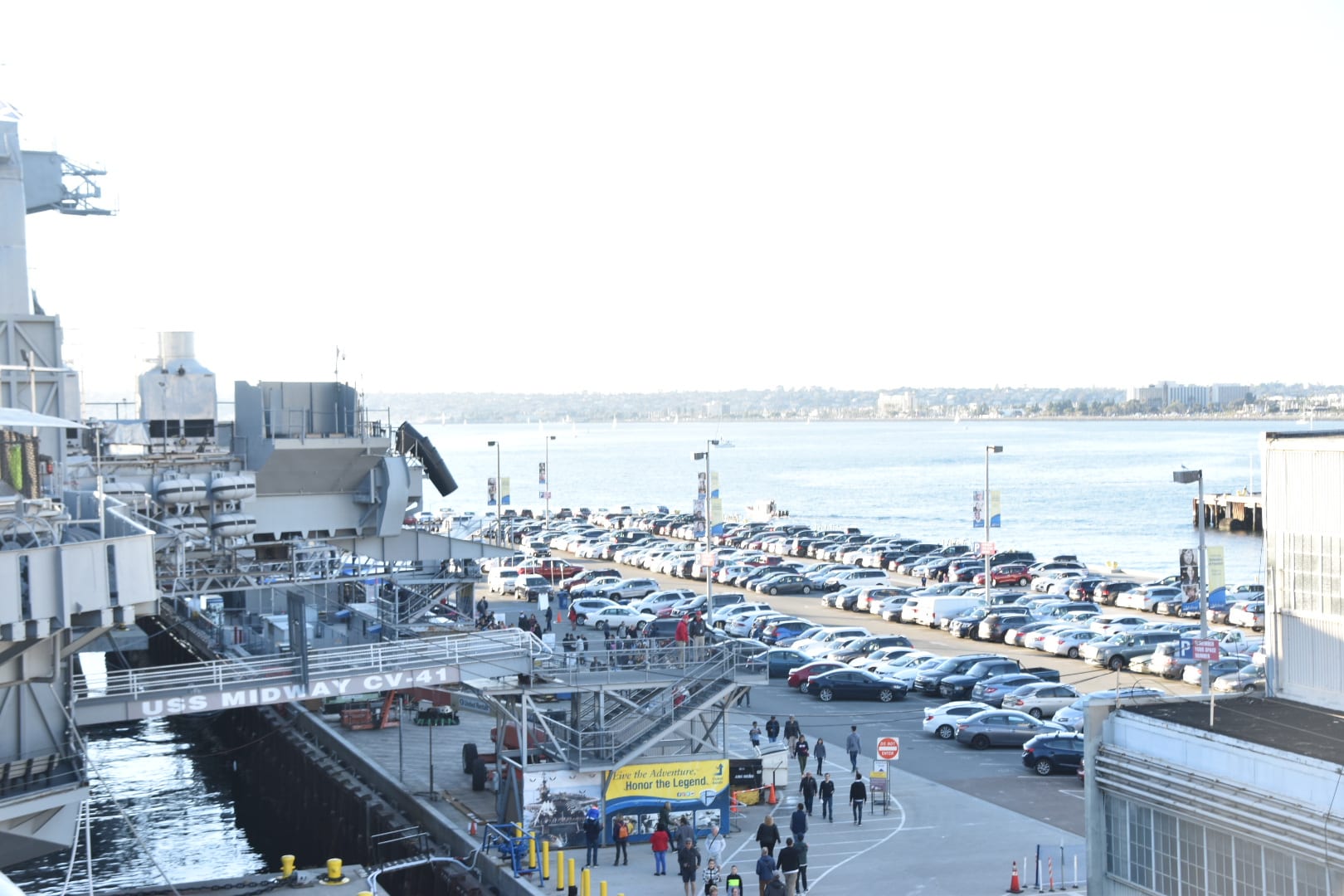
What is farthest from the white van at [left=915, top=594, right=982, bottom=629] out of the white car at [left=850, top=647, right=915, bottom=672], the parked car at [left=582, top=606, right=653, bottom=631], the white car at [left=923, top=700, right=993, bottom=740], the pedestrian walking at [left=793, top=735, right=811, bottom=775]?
the pedestrian walking at [left=793, top=735, right=811, bottom=775]

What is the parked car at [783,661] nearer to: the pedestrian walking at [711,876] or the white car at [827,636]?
the white car at [827,636]

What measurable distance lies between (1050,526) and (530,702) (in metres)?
117

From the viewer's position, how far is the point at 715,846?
82.1 ft

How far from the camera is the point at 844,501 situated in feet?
575

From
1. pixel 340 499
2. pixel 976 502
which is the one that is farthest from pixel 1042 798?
pixel 976 502

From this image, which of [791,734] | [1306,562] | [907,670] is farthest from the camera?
[907,670]

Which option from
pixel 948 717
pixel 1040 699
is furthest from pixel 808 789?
pixel 1040 699

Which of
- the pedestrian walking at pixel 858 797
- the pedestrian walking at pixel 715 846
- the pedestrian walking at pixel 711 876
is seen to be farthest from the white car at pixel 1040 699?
the pedestrian walking at pixel 711 876

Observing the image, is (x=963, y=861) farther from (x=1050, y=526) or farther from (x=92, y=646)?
(x=1050, y=526)

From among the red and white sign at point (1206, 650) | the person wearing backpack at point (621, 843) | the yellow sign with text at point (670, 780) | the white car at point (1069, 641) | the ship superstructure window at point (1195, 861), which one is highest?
the red and white sign at point (1206, 650)

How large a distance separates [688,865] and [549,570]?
48.9 metres

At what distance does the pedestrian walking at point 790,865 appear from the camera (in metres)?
22.8

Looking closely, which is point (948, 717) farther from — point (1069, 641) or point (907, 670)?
point (1069, 641)

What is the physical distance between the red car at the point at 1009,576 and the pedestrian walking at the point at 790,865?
4885cm
